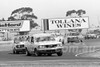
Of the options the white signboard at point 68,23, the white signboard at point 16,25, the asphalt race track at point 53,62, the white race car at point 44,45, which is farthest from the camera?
the white signboard at point 16,25

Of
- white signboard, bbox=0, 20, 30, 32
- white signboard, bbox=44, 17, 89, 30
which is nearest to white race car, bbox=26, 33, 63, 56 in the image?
white signboard, bbox=44, 17, 89, 30

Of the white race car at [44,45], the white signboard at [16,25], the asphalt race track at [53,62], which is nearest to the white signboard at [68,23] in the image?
the white race car at [44,45]

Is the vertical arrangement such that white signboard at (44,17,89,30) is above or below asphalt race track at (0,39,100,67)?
above

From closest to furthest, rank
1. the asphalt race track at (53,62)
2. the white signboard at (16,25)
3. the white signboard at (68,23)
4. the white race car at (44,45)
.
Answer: the asphalt race track at (53,62)
the white race car at (44,45)
the white signboard at (68,23)
the white signboard at (16,25)

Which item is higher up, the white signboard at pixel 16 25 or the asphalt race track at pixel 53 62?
the white signboard at pixel 16 25

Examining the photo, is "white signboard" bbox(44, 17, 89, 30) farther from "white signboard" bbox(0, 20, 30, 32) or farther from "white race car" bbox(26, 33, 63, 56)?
"white signboard" bbox(0, 20, 30, 32)

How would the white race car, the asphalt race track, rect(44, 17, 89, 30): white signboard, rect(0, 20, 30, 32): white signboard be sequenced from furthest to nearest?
rect(0, 20, 30, 32): white signboard
rect(44, 17, 89, 30): white signboard
the white race car
the asphalt race track

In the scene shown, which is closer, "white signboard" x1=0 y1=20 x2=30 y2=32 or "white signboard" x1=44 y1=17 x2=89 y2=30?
"white signboard" x1=44 y1=17 x2=89 y2=30

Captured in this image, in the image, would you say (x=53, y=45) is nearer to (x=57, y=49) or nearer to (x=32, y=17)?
(x=57, y=49)

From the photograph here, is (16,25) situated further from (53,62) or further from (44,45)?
(53,62)

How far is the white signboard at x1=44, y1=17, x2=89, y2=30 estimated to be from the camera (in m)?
53.4

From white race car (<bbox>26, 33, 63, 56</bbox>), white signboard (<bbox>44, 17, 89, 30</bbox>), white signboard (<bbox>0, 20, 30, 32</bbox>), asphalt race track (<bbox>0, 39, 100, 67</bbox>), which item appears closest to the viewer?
asphalt race track (<bbox>0, 39, 100, 67</bbox>)

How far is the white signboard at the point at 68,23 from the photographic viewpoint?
175ft

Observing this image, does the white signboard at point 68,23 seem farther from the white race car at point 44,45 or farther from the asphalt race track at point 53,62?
the asphalt race track at point 53,62
